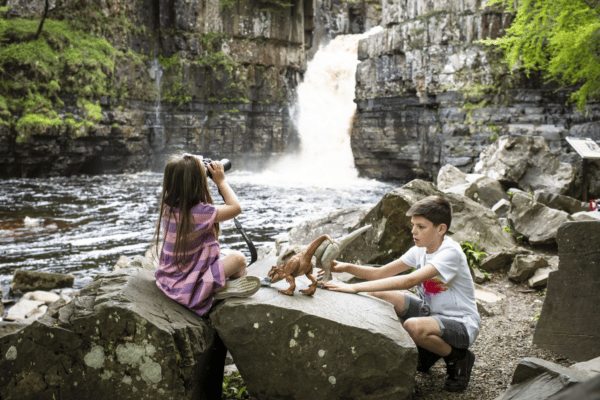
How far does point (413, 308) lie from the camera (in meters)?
3.65

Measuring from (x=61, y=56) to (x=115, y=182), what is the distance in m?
6.71

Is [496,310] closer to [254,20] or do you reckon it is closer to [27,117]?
[27,117]

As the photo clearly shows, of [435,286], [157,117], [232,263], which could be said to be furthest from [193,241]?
[157,117]

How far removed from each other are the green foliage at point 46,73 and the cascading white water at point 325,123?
12030 mm

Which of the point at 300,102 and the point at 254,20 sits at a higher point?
the point at 254,20

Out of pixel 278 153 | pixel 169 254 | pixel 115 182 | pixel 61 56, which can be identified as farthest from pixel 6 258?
pixel 278 153

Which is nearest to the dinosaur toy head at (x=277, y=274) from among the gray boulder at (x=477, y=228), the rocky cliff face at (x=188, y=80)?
the gray boulder at (x=477, y=228)

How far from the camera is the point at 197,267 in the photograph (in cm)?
323

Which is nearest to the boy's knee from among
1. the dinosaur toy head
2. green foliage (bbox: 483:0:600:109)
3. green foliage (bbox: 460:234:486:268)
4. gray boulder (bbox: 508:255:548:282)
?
the dinosaur toy head

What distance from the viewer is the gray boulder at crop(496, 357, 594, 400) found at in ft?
7.50

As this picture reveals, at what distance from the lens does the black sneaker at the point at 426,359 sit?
11.7ft

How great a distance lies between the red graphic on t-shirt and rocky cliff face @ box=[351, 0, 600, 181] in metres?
19.0

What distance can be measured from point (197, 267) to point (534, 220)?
19.8 feet

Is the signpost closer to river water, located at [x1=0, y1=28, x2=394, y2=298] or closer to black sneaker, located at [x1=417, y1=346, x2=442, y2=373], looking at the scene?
river water, located at [x1=0, y1=28, x2=394, y2=298]
